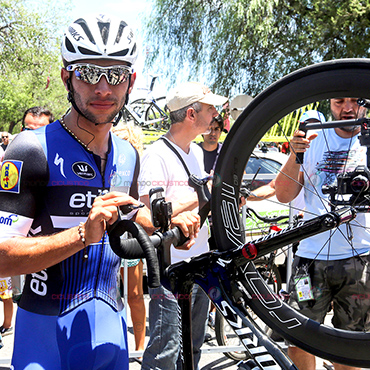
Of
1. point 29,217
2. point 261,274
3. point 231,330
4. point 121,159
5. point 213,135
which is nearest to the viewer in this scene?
point 29,217

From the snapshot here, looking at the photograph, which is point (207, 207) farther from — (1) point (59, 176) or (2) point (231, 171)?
(1) point (59, 176)

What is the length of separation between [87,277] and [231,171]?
713 millimetres

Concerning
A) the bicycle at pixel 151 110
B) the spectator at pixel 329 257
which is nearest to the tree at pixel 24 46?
the bicycle at pixel 151 110

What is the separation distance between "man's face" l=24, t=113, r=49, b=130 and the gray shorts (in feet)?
11.2

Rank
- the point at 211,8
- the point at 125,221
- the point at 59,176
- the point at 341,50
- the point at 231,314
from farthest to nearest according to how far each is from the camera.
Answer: the point at 211,8, the point at 341,50, the point at 59,176, the point at 231,314, the point at 125,221

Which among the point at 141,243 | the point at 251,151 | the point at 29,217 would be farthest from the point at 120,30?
the point at 141,243

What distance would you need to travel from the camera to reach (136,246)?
4.98 ft

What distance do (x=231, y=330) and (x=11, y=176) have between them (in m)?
3.30

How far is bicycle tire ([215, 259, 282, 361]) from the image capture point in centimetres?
419

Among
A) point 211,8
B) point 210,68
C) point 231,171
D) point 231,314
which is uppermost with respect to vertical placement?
point 211,8

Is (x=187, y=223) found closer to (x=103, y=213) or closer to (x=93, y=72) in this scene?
(x=103, y=213)

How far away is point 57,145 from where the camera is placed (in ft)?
5.94

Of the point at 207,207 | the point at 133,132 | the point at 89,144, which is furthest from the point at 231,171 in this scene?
the point at 133,132

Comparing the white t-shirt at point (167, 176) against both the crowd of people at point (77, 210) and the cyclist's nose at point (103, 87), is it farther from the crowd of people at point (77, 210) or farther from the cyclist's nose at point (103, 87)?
the cyclist's nose at point (103, 87)
